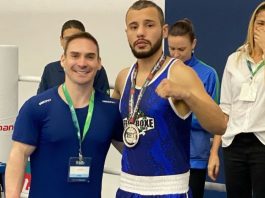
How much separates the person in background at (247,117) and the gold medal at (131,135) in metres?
0.57

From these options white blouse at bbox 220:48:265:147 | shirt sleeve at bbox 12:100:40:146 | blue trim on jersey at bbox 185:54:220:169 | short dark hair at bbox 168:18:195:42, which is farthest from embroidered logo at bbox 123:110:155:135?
short dark hair at bbox 168:18:195:42

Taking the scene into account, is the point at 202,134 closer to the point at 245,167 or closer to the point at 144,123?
the point at 245,167

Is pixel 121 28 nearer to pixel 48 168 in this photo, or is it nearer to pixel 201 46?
pixel 201 46

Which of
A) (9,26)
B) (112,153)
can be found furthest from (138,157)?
(9,26)

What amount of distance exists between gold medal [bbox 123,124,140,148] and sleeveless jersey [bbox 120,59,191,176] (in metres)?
0.02

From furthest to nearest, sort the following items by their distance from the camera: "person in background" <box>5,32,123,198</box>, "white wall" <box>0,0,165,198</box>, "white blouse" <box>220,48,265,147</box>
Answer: "white wall" <box>0,0,165,198</box> < "white blouse" <box>220,48,265,147</box> < "person in background" <box>5,32,123,198</box>

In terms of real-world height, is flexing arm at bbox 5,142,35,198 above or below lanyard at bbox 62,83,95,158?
below

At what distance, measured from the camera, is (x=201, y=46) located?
13.4 ft

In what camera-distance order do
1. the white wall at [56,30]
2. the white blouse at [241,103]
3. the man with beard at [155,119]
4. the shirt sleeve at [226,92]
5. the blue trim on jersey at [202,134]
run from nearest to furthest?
the man with beard at [155,119] < the white blouse at [241,103] < the shirt sleeve at [226,92] < the blue trim on jersey at [202,134] < the white wall at [56,30]

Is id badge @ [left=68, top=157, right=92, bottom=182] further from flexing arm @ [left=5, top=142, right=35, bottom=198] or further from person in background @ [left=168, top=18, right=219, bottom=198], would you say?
person in background @ [left=168, top=18, right=219, bottom=198]

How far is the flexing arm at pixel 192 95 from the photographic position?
195 centimetres

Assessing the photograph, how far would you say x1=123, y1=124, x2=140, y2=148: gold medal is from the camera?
2.12 meters

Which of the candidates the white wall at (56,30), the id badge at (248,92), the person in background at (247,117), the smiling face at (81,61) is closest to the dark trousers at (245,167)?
the person in background at (247,117)

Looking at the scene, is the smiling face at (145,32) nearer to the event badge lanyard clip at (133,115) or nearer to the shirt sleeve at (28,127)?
the event badge lanyard clip at (133,115)
